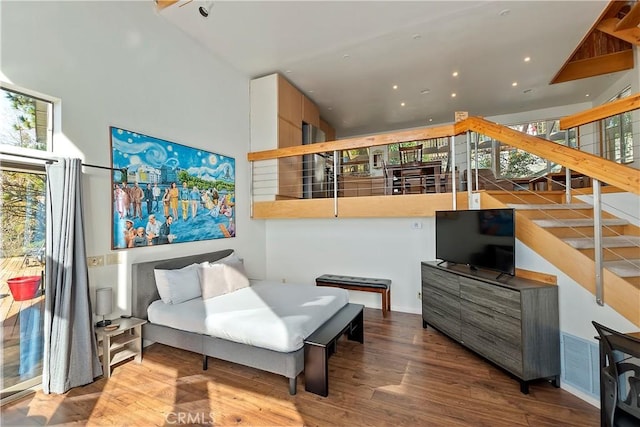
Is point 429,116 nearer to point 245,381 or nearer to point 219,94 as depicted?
point 219,94

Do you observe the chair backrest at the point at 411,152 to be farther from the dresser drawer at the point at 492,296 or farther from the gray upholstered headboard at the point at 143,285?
the gray upholstered headboard at the point at 143,285

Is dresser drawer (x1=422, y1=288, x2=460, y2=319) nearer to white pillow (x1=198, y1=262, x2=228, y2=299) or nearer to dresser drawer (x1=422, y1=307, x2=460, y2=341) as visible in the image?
dresser drawer (x1=422, y1=307, x2=460, y2=341)

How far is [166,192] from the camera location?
370cm

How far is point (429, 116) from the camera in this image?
740 cm

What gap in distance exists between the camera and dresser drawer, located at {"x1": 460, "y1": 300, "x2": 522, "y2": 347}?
2.52m

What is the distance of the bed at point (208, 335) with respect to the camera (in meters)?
2.48

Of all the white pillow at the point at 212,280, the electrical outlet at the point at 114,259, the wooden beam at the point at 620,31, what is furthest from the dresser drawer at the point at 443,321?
the wooden beam at the point at 620,31

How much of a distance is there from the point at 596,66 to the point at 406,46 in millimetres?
3591

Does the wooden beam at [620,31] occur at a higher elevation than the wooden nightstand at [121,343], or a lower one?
higher

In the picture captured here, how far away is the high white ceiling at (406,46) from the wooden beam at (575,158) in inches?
68.2

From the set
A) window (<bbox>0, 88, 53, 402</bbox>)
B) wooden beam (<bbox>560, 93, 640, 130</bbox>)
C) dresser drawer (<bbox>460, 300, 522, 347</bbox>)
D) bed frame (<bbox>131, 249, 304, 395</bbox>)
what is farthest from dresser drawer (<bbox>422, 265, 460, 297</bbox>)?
window (<bbox>0, 88, 53, 402</bbox>)

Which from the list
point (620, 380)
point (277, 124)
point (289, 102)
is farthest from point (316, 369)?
point (289, 102)

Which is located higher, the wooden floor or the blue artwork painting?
the blue artwork painting

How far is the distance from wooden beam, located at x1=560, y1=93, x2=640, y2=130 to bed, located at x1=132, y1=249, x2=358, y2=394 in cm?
331
